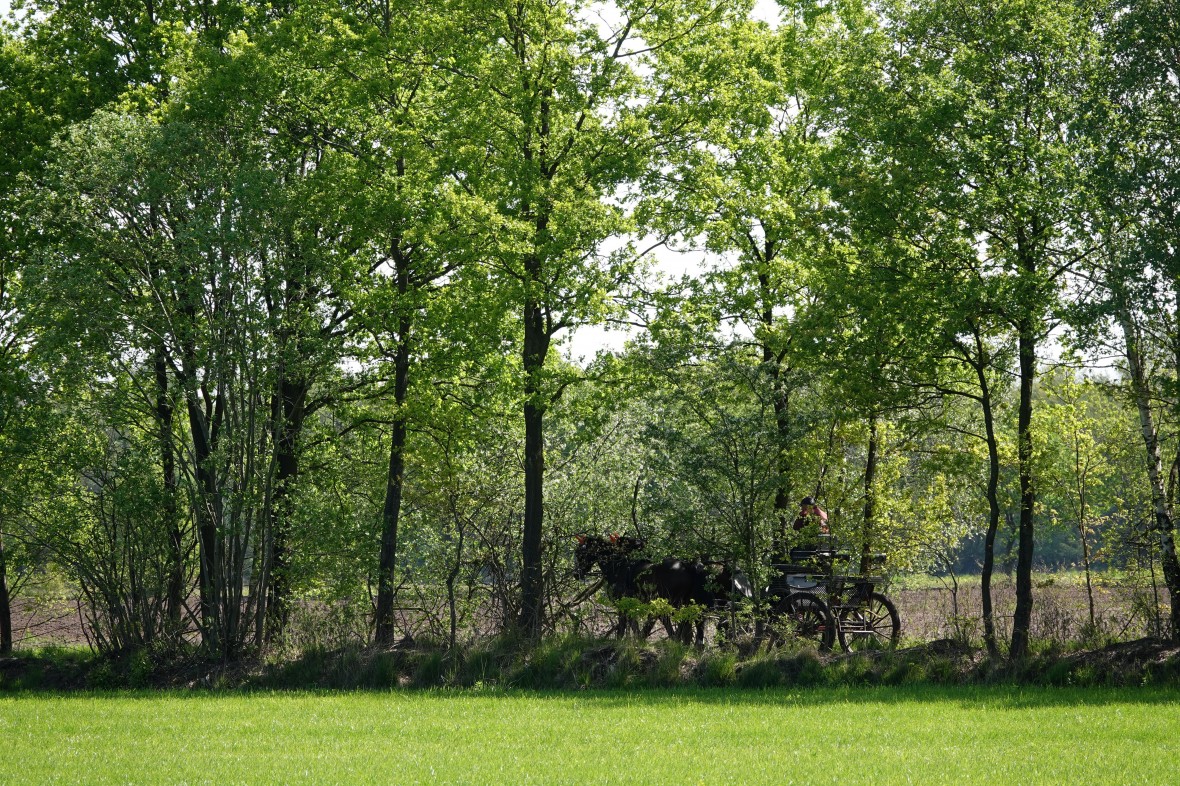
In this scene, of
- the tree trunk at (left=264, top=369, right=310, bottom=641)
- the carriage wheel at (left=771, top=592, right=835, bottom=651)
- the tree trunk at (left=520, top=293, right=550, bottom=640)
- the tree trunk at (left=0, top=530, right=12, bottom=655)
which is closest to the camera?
the carriage wheel at (left=771, top=592, right=835, bottom=651)

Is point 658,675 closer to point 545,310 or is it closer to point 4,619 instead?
point 545,310

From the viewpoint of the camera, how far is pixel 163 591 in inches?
803

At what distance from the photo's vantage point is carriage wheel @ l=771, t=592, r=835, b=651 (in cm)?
1797

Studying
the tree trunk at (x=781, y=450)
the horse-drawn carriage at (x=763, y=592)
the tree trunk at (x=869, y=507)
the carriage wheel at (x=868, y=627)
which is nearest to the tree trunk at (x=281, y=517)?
the horse-drawn carriage at (x=763, y=592)

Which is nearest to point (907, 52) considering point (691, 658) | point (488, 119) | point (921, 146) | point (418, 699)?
point (921, 146)

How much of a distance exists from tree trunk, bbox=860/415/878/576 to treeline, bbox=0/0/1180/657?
0.38 feet

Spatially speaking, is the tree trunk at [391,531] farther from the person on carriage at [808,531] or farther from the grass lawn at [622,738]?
the person on carriage at [808,531]

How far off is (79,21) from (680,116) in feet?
44.8

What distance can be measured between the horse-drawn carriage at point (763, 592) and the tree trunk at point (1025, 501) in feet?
7.42

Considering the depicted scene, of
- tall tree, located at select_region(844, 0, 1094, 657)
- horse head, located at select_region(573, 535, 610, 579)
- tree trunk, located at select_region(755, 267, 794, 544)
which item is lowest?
horse head, located at select_region(573, 535, 610, 579)

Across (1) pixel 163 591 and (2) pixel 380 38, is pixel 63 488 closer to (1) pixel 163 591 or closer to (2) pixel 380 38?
(1) pixel 163 591

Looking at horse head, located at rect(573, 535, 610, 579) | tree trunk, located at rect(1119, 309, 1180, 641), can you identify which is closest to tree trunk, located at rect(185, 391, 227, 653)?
horse head, located at rect(573, 535, 610, 579)

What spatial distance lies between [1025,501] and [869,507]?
3.02m

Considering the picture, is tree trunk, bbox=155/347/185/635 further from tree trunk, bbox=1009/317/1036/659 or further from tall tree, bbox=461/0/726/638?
tree trunk, bbox=1009/317/1036/659
